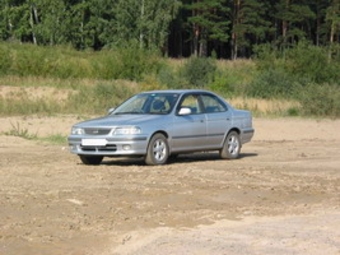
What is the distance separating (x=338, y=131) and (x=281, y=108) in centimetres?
843

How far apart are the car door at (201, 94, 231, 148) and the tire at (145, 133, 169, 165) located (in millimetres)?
1460

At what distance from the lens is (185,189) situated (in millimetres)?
13820

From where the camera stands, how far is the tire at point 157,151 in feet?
56.7

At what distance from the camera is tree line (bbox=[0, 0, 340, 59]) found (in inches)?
3152

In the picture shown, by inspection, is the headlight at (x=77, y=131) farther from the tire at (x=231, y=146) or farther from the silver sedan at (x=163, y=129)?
the tire at (x=231, y=146)

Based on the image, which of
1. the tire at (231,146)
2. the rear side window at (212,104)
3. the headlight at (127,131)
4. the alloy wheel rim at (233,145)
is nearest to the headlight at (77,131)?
the headlight at (127,131)

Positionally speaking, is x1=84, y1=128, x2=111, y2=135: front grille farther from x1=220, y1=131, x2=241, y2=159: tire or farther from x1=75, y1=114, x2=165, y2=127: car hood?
x1=220, y1=131, x2=241, y2=159: tire

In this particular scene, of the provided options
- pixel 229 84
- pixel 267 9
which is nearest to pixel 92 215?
pixel 229 84

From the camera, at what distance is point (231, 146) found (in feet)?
64.1

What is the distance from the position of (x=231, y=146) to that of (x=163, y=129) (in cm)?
255

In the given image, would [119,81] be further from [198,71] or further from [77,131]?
[77,131]

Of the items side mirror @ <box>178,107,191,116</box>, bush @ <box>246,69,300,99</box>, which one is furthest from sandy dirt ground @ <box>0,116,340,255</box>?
bush @ <box>246,69,300,99</box>

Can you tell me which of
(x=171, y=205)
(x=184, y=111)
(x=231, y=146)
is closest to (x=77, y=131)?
(x=184, y=111)

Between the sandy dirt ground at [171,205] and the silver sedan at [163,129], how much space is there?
38 cm
